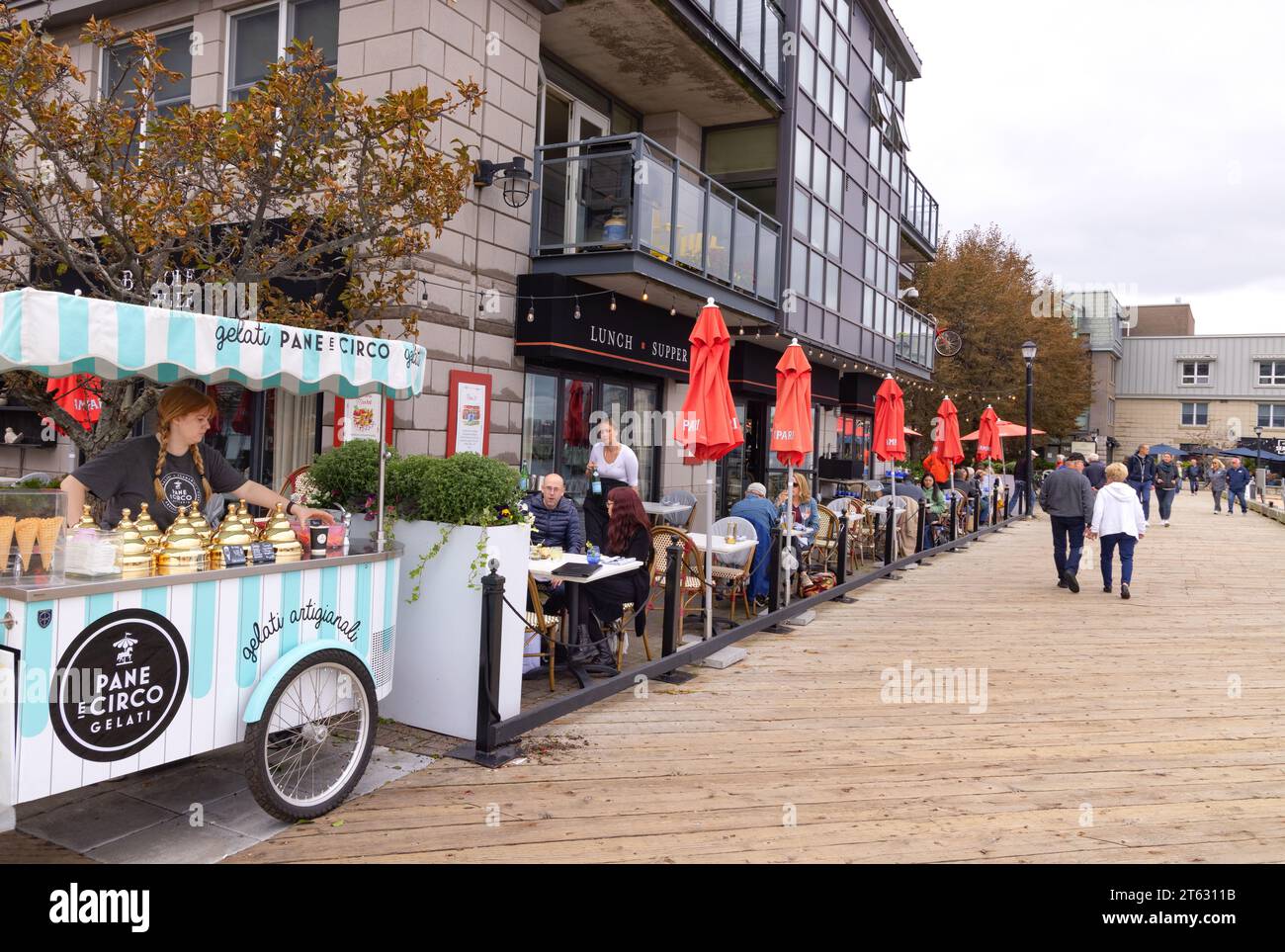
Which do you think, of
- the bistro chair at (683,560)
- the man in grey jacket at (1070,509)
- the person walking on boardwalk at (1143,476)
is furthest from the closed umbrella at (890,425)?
the person walking on boardwalk at (1143,476)

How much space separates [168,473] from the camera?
4.35 m

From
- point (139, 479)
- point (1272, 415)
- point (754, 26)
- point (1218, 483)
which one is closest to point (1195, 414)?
point (1272, 415)

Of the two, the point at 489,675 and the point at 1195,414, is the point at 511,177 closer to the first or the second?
the point at 489,675

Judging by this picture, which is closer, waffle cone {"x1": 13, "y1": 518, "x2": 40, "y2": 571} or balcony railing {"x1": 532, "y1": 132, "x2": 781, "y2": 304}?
waffle cone {"x1": 13, "y1": 518, "x2": 40, "y2": 571}

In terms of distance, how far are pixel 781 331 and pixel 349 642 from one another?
11.6 meters

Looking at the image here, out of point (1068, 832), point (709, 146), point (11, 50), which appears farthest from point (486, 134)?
point (1068, 832)

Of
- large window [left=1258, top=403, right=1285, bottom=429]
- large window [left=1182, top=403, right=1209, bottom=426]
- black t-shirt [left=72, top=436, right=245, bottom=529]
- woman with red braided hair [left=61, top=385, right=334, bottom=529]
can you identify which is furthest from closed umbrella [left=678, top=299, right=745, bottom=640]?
large window [left=1258, top=403, right=1285, bottom=429]

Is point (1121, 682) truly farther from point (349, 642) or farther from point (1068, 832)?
point (349, 642)

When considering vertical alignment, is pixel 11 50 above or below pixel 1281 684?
above

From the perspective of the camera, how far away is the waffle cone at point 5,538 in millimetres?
3207

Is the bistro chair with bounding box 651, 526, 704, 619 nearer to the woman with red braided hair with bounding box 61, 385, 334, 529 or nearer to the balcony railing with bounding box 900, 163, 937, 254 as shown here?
the woman with red braided hair with bounding box 61, 385, 334, 529

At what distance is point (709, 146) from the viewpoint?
15.1m

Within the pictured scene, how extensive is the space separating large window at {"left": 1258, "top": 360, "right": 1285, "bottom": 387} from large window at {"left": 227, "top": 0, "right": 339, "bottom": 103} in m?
76.8

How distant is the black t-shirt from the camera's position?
13.5 feet
